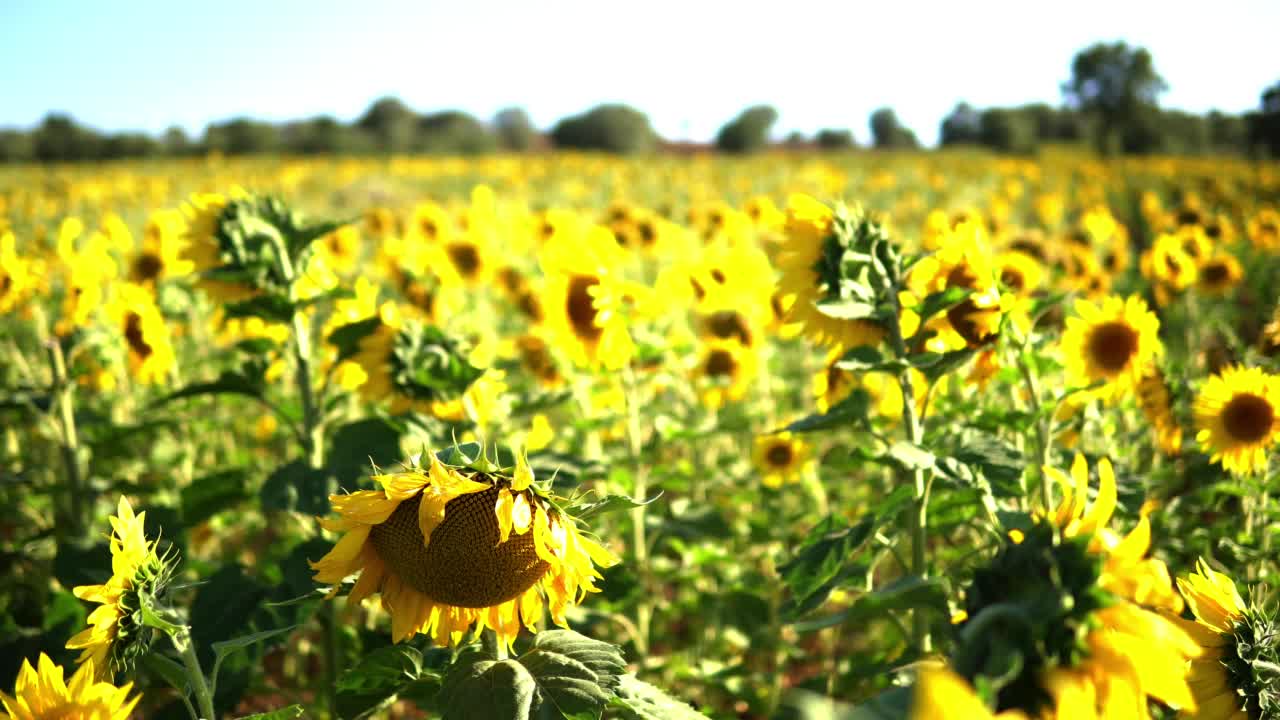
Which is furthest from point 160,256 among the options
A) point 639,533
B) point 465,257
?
point 639,533

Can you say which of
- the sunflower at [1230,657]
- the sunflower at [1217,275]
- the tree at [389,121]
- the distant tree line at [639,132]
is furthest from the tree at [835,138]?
the sunflower at [1230,657]

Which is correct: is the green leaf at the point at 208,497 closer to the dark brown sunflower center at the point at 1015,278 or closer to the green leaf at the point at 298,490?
the green leaf at the point at 298,490

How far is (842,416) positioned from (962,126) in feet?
132

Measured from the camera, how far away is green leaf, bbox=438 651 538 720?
117 centimetres

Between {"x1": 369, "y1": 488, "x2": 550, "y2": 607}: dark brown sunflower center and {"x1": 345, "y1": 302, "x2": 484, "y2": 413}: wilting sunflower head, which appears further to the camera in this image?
{"x1": 345, "y1": 302, "x2": 484, "y2": 413}: wilting sunflower head

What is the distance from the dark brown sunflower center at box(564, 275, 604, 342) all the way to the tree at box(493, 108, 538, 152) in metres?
32.5

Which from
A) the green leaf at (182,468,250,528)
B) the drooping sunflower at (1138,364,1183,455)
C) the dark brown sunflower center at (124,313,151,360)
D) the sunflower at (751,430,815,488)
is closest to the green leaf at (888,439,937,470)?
the drooping sunflower at (1138,364,1183,455)

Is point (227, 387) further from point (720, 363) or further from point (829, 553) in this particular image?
point (720, 363)

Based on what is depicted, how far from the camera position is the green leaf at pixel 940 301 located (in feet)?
5.24

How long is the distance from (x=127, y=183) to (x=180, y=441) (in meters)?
12.1

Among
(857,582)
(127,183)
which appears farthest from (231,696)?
(127,183)

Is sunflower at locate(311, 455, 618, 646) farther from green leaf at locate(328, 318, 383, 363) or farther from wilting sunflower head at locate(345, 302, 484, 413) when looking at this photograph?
green leaf at locate(328, 318, 383, 363)

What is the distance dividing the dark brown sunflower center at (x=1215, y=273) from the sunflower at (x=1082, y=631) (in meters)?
4.86

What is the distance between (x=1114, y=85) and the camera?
27734 millimetres
